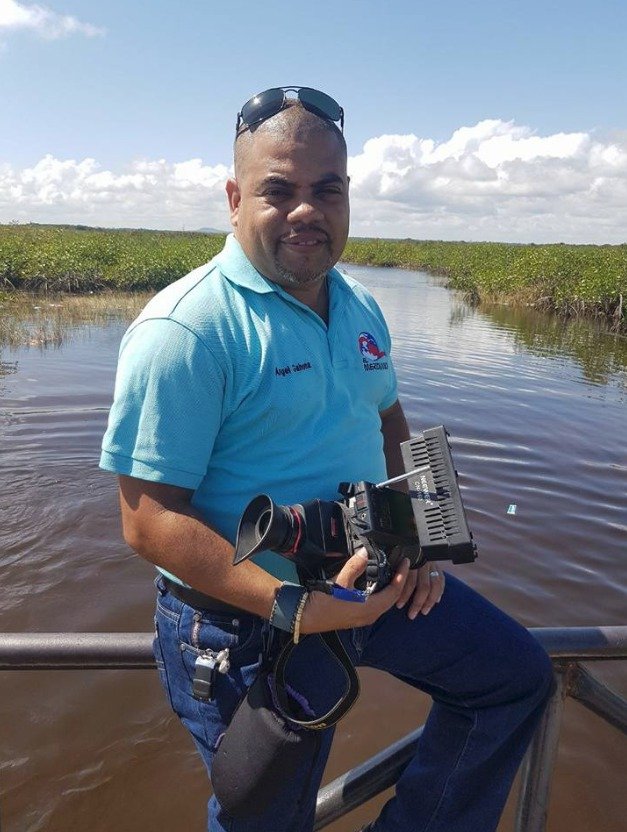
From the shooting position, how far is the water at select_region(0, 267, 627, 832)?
11.5ft

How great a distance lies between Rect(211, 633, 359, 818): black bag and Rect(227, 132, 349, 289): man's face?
3.44ft

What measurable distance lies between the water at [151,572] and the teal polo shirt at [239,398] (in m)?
2.42

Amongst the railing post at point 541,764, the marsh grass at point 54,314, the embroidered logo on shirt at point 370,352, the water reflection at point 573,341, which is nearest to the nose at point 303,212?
the embroidered logo on shirt at point 370,352

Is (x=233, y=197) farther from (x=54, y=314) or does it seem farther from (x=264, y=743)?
(x=54, y=314)

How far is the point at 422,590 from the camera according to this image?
72.2 inches

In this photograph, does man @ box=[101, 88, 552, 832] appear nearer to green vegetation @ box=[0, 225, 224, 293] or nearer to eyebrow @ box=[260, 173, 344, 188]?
eyebrow @ box=[260, 173, 344, 188]

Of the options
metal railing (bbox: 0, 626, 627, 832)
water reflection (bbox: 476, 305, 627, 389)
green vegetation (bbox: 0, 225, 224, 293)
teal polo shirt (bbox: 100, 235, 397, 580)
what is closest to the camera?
teal polo shirt (bbox: 100, 235, 397, 580)

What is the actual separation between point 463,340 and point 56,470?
12734 mm

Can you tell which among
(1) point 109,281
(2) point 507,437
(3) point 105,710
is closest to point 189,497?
(3) point 105,710

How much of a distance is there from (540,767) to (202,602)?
3.64 feet

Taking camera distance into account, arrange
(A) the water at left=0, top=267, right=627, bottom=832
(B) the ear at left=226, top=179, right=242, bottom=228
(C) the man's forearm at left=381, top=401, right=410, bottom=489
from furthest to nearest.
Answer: (A) the water at left=0, top=267, right=627, bottom=832
(C) the man's forearm at left=381, top=401, right=410, bottom=489
(B) the ear at left=226, top=179, right=242, bottom=228

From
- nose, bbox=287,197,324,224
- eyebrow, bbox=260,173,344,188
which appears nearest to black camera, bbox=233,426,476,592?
nose, bbox=287,197,324,224

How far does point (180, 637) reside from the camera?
1.70m

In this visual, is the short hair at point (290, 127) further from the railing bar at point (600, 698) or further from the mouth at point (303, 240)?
the railing bar at point (600, 698)
